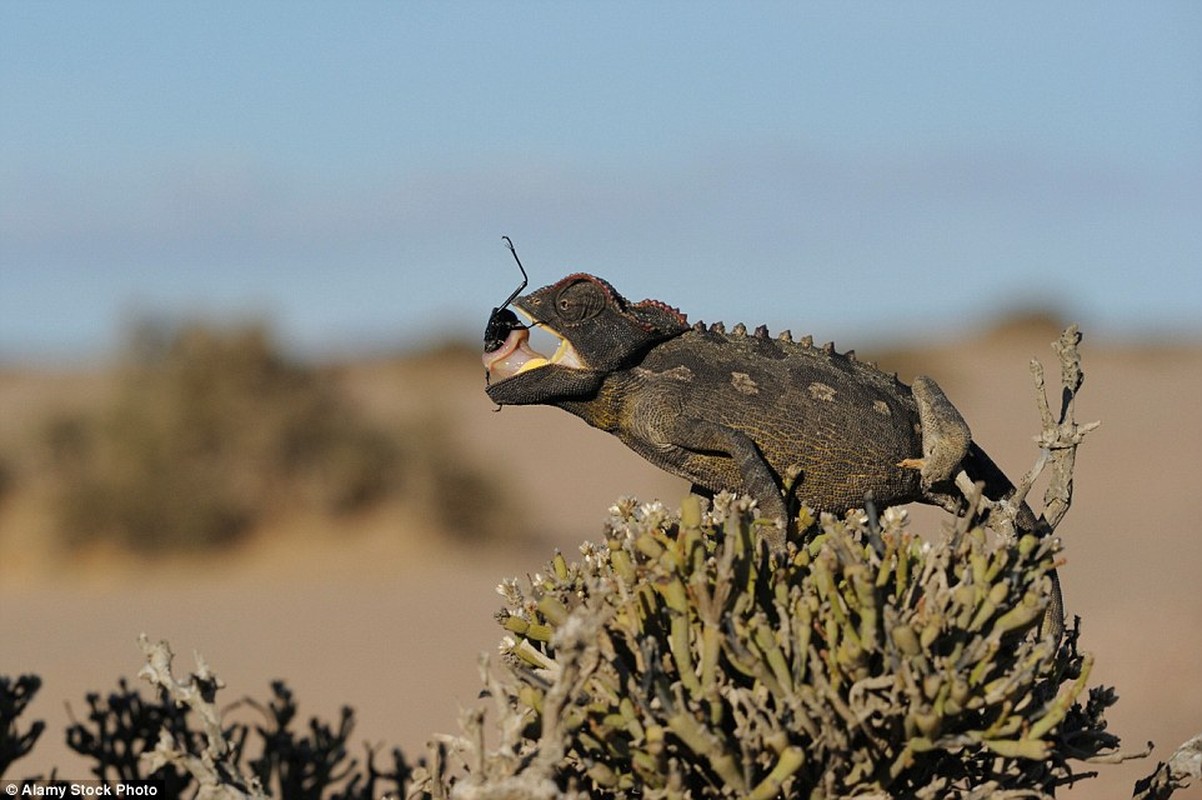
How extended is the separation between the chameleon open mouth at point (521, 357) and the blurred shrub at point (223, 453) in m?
18.8

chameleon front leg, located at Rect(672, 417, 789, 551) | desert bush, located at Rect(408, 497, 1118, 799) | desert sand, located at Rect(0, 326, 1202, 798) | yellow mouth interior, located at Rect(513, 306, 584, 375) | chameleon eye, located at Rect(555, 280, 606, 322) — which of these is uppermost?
desert sand, located at Rect(0, 326, 1202, 798)

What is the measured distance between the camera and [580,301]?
169 inches

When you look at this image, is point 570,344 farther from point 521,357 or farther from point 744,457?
point 744,457

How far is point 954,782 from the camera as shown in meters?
3.64

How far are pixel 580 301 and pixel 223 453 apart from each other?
20.3m

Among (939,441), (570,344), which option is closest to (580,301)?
(570,344)

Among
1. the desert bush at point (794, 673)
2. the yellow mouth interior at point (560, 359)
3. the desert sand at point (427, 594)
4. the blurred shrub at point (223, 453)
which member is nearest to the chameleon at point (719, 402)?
the yellow mouth interior at point (560, 359)

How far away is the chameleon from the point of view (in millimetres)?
4219

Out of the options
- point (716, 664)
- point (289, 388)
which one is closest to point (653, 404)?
point (716, 664)

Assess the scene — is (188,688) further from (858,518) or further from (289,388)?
(289,388)

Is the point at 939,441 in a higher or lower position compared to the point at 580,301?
lower

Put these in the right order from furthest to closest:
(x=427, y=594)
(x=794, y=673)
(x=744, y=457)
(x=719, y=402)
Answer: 1. (x=427, y=594)
2. (x=719, y=402)
3. (x=744, y=457)
4. (x=794, y=673)

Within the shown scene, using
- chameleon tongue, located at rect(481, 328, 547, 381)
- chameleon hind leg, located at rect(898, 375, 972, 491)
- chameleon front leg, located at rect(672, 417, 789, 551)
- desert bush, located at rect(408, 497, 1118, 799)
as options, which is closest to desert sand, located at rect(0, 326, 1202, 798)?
chameleon tongue, located at rect(481, 328, 547, 381)

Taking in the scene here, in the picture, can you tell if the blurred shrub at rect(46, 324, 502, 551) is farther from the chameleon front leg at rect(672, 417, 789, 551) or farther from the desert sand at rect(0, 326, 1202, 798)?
the chameleon front leg at rect(672, 417, 789, 551)
